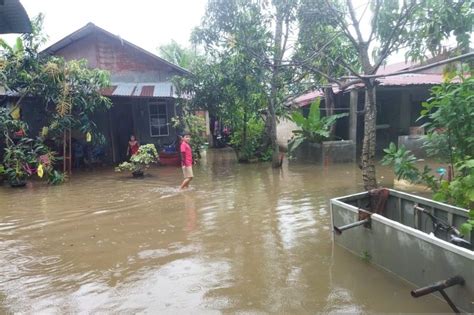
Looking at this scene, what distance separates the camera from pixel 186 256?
223 inches

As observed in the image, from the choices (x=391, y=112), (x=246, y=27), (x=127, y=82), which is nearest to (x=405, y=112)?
(x=391, y=112)

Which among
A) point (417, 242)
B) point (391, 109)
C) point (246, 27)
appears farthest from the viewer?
point (391, 109)

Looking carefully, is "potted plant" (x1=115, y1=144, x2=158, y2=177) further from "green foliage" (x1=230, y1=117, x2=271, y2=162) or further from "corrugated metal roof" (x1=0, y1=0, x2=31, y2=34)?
"corrugated metal roof" (x1=0, y1=0, x2=31, y2=34)

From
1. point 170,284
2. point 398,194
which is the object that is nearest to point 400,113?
point 398,194

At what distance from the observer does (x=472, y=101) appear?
4.92 m

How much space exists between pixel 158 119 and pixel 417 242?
13.3 metres

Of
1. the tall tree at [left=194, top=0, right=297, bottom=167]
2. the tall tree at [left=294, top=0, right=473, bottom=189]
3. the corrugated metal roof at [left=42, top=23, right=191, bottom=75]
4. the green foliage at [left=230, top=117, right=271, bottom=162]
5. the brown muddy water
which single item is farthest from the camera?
the green foliage at [left=230, top=117, right=271, bottom=162]

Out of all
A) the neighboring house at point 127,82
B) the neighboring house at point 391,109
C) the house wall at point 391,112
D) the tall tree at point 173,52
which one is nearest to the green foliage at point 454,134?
the neighboring house at point 127,82

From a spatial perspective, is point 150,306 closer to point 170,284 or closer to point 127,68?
point 170,284

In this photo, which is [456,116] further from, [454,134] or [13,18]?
[13,18]

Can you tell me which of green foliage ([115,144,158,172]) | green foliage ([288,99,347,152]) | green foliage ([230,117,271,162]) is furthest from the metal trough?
green foliage ([230,117,271,162])

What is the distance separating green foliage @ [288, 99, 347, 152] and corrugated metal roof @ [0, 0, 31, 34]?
11.3 metres

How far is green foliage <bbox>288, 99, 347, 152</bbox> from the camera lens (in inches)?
561

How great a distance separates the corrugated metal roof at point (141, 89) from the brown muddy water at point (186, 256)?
451 centimetres
